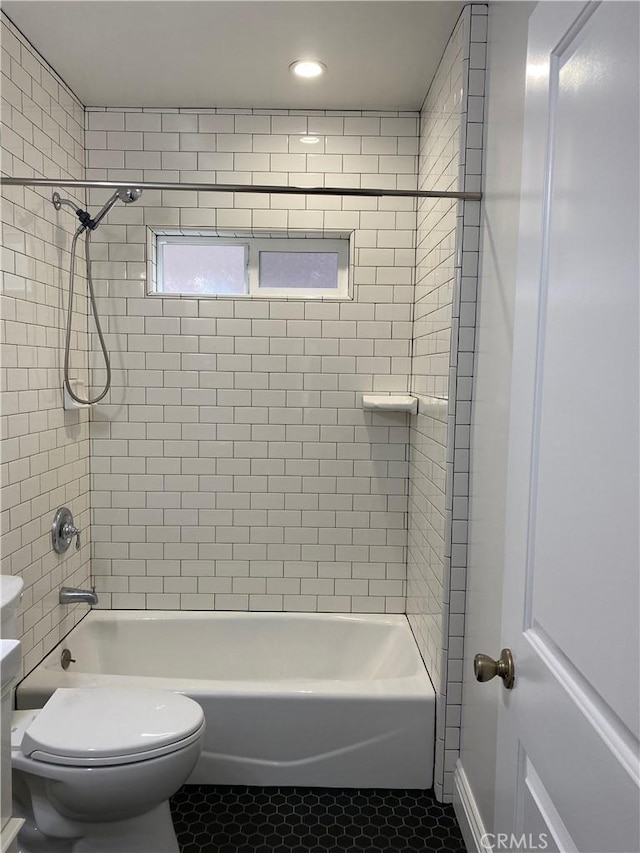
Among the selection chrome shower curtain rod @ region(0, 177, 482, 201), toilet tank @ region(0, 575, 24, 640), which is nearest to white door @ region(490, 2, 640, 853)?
chrome shower curtain rod @ region(0, 177, 482, 201)

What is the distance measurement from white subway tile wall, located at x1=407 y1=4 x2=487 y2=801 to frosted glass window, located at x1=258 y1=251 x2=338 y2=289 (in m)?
0.55

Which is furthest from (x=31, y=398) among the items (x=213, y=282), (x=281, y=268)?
(x=281, y=268)

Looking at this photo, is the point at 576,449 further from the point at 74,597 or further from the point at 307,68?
the point at 74,597

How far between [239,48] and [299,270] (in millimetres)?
942

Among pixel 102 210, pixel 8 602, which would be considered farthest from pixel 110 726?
pixel 102 210

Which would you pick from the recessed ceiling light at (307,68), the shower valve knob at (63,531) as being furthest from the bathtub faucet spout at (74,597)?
the recessed ceiling light at (307,68)

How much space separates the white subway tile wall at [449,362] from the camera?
1.95 metres

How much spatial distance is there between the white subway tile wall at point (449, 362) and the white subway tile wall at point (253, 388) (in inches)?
15.1

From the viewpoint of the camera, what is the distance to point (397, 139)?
2729 millimetres

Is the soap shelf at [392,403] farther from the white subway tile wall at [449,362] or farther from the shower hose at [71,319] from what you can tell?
the shower hose at [71,319]

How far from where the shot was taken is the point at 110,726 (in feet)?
5.78

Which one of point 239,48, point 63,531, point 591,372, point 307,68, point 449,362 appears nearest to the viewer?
point 591,372

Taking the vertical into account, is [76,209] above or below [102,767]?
above

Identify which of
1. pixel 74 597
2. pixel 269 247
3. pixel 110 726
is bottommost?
pixel 110 726
